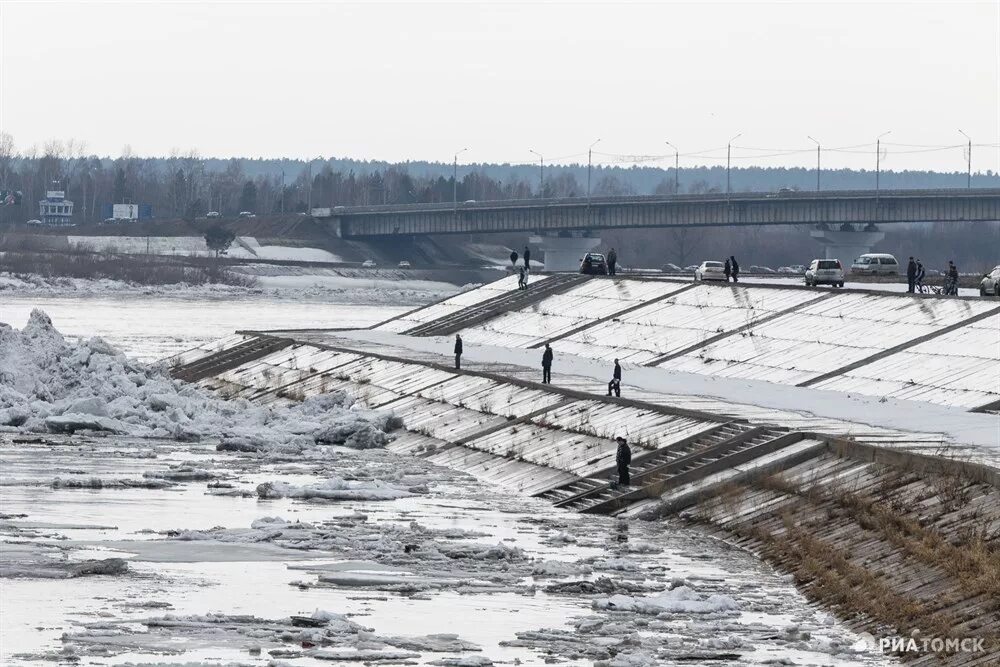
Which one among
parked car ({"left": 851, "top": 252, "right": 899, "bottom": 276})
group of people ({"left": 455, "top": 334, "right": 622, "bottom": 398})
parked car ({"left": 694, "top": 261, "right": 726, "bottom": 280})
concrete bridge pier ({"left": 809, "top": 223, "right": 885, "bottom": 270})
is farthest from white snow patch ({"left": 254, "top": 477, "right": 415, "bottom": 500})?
concrete bridge pier ({"left": 809, "top": 223, "right": 885, "bottom": 270})

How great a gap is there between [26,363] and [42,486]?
20425 mm

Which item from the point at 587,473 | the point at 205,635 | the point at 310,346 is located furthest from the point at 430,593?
the point at 310,346

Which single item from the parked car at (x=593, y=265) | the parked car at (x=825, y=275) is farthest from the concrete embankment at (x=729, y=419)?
the parked car at (x=825, y=275)

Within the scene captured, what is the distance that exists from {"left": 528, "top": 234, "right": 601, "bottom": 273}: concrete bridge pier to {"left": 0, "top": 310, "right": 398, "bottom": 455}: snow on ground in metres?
126

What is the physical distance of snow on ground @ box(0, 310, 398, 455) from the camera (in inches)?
2331

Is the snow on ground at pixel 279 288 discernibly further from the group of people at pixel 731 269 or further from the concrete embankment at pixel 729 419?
the group of people at pixel 731 269

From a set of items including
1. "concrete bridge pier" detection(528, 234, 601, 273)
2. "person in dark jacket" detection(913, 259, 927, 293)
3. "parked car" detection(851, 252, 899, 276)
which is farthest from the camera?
"concrete bridge pier" detection(528, 234, 601, 273)

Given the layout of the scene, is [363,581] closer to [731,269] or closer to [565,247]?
[731,269]

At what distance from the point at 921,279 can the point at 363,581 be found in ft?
171

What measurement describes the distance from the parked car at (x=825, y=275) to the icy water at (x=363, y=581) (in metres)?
42.0

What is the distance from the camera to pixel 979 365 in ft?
192

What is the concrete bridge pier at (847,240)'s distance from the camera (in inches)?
6727

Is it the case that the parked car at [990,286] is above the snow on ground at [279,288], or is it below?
above

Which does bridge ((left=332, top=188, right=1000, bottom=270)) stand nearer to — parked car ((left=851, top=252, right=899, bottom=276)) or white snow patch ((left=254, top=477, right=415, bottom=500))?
parked car ((left=851, top=252, right=899, bottom=276))
